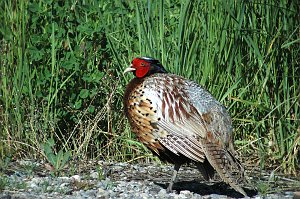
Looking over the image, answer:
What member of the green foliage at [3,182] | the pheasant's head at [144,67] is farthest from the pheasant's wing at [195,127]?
the green foliage at [3,182]

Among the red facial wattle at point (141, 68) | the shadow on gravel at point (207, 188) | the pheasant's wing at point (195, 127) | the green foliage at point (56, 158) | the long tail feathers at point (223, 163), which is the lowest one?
the shadow on gravel at point (207, 188)

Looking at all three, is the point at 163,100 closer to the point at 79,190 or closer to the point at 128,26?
the point at 79,190

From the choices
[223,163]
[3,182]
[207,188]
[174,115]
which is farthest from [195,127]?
[3,182]

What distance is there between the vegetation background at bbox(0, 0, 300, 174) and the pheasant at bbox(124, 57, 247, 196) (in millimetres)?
1084

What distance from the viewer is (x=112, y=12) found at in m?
8.94

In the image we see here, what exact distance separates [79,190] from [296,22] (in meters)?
2.90

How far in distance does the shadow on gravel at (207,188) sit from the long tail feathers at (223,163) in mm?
279

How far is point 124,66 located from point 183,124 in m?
1.84

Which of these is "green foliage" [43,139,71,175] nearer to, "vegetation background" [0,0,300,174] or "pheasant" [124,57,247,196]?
"vegetation background" [0,0,300,174]

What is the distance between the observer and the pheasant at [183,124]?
23.9ft

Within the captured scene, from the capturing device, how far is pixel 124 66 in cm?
902

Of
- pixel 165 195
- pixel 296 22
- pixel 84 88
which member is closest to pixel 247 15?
pixel 296 22

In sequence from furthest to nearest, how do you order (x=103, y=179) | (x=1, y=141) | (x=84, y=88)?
(x=84, y=88)
(x=1, y=141)
(x=103, y=179)

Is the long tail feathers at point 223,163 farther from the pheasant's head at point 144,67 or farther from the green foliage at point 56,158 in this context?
the green foliage at point 56,158
